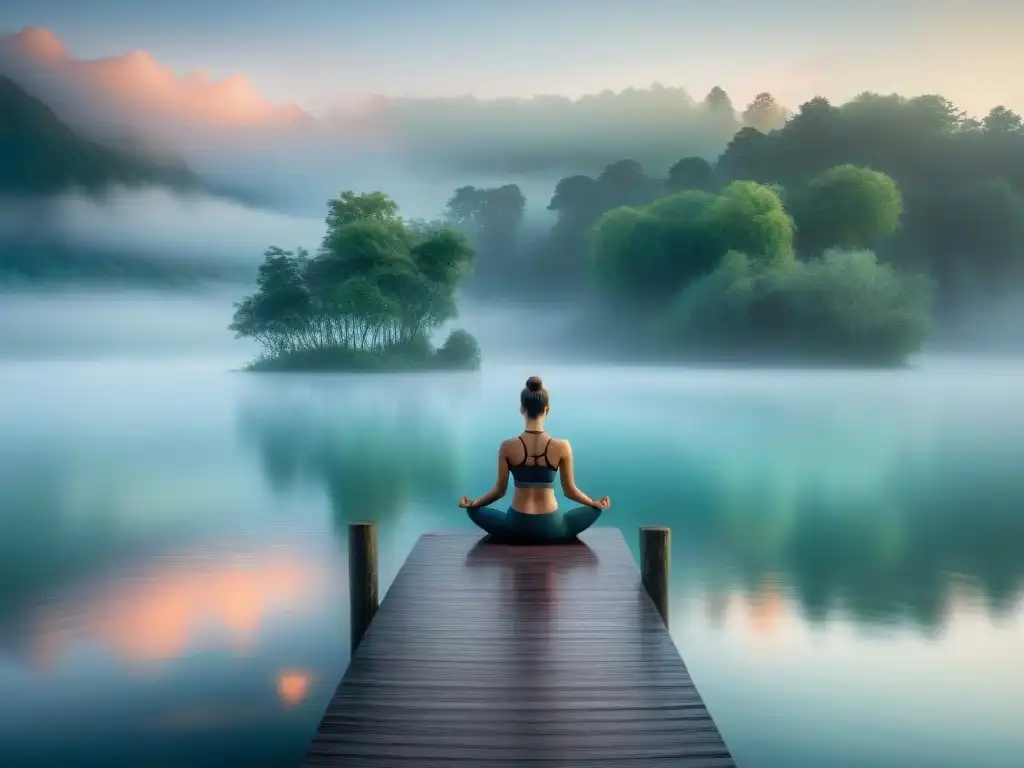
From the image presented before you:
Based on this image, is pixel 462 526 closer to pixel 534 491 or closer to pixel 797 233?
pixel 534 491

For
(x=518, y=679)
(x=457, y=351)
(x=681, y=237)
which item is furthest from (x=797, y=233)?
(x=518, y=679)

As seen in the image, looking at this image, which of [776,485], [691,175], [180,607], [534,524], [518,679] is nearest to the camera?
[518,679]

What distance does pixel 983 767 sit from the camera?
4875 millimetres

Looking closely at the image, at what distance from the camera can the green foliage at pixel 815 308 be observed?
167 ft

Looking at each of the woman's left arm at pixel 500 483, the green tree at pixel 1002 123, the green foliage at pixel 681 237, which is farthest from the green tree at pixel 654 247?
the woman's left arm at pixel 500 483

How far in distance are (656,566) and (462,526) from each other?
25.8 feet

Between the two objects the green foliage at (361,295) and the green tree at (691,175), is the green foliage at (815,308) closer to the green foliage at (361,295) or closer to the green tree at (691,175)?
the green tree at (691,175)

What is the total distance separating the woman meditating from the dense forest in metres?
47.9

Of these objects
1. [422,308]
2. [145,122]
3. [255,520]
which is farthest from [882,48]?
[255,520]

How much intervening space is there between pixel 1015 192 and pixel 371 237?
41.8 metres

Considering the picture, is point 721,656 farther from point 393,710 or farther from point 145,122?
point 145,122

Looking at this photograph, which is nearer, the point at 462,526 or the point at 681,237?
the point at 462,526

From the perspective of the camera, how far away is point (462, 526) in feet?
42.4

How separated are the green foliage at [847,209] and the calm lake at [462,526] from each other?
35.6 m
